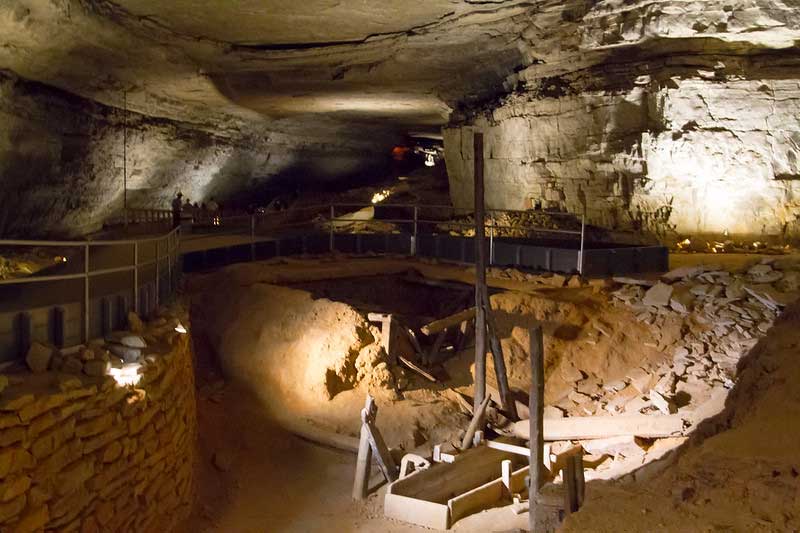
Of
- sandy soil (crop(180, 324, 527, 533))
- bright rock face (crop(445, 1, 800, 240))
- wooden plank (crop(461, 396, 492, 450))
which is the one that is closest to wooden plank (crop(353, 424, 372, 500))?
sandy soil (crop(180, 324, 527, 533))

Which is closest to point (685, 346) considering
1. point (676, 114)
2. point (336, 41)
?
point (676, 114)

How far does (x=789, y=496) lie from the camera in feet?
14.2

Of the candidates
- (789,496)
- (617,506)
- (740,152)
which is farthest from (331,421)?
(740,152)

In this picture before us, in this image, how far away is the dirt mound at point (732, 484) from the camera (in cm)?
434

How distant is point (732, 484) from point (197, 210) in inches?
907

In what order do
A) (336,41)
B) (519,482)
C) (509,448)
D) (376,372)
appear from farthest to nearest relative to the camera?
(336,41), (376,372), (509,448), (519,482)

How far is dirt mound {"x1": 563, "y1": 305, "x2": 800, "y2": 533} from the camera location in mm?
4336

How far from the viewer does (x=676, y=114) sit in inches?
574

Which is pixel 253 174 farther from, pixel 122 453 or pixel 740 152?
pixel 122 453

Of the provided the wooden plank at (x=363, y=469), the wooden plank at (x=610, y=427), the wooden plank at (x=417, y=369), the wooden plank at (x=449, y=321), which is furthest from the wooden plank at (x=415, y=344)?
the wooden plank at (x=363, y=469)

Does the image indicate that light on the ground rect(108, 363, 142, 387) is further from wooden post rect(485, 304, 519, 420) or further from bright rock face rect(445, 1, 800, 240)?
bright rock face rect(445, 1, 800, 240)

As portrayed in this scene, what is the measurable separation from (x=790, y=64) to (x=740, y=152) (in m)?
1.90

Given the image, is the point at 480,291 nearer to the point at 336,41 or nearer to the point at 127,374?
the point at 127,374

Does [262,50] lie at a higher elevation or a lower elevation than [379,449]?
higher
